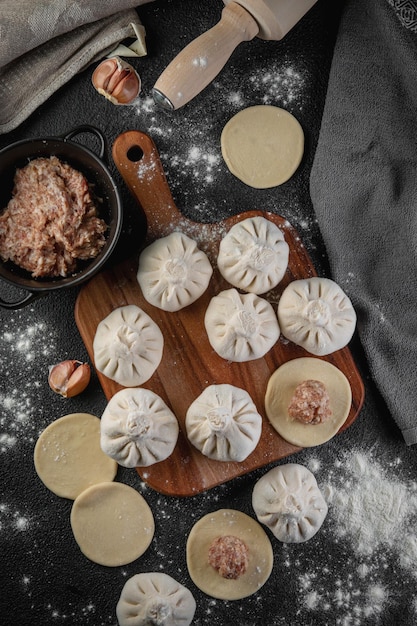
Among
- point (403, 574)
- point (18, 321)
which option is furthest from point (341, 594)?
point (18, 321)

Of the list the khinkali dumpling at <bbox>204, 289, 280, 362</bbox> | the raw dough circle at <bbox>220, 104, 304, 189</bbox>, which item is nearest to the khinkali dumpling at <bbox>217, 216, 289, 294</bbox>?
the khinkali dumpling at <bbox>204, 289, 280, 362</bbox>

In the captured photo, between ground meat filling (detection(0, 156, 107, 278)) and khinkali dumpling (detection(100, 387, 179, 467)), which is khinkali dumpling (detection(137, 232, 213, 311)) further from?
khinkali dumpling (detection(100, 387, 179, 467))

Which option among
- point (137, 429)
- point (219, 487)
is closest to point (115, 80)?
point (137, 429)

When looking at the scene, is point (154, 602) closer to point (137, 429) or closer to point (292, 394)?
point (137, 429)

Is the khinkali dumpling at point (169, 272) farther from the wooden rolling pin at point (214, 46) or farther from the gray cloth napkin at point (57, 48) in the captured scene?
the gray cloth napkin at point (57, 48)

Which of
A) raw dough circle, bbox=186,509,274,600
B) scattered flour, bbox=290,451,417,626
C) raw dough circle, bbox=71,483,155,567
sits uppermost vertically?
raw dough circle, bbox=71,483,155,567

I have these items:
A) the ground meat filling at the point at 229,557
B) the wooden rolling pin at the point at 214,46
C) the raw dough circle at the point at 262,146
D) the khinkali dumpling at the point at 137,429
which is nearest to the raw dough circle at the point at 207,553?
the ground meat filling at the point at 229,557

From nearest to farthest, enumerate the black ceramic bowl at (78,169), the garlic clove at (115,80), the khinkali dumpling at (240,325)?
the black ceramic bowl at (78,169) < the khinkali dumpling at (240,325) < the garlic clove at (115,80)
